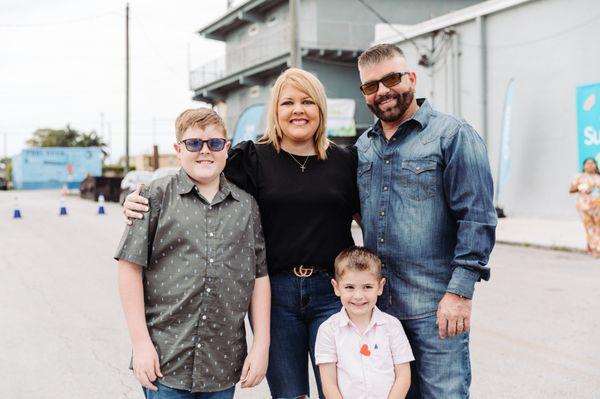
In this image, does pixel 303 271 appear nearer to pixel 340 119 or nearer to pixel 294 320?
pixel 294 320

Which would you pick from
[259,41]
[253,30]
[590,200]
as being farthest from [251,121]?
[253,30]

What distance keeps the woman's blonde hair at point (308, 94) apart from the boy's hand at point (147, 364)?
3.68 ft

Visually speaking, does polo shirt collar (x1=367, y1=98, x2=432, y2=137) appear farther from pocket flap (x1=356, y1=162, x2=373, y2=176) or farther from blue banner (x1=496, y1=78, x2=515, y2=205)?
blue banner (x1=496, y1=78, x2=515, y2=205)

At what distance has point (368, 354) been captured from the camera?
2.79 metres

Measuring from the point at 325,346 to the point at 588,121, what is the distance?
15554 mm

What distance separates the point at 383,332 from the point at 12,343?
4520mm

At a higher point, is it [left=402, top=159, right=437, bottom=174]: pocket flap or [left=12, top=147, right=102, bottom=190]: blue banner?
[left=12, top=147, right=102, bottom=190]: blue banner

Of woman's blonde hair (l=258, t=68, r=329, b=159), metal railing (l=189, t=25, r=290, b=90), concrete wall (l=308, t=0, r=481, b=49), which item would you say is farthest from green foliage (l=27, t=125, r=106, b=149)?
woman's blonde hair (l=258, t=68, r=329, b=159)

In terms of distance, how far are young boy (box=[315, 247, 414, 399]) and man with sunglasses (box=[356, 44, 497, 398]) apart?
93 mm

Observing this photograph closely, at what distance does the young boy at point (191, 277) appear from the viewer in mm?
2623

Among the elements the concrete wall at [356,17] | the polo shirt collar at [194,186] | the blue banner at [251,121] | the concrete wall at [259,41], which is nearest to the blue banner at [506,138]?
the blue banner at [251,121]

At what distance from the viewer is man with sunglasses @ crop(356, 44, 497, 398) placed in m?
2.65

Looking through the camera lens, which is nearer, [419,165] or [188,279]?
[188,279]

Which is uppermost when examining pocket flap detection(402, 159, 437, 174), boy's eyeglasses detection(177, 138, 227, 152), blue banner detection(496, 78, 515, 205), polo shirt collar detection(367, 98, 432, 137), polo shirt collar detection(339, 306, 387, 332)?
blue banner detection(496, 78, 515, 205)
